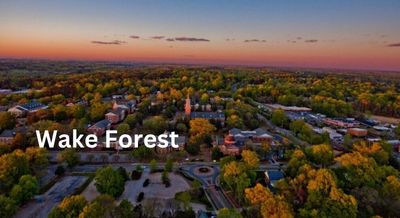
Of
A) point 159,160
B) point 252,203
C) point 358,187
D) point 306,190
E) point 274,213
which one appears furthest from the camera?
point 159,160

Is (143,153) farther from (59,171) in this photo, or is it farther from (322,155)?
(322,155)

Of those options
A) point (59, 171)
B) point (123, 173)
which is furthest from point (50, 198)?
point (123, 173)

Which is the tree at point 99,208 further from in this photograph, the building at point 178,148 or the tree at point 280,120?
the tree at point 280,120

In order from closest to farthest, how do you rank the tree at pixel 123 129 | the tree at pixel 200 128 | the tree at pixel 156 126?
the tree at pixel 200 128, the tree at pixel 123 129, the tree at pixel 156 126

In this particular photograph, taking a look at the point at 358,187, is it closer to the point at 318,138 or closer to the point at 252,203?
the point at 252,203

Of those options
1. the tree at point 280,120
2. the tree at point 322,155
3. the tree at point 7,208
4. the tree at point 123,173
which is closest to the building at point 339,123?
the tree at point 280,120

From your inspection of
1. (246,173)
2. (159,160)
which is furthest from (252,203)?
(159,160)
